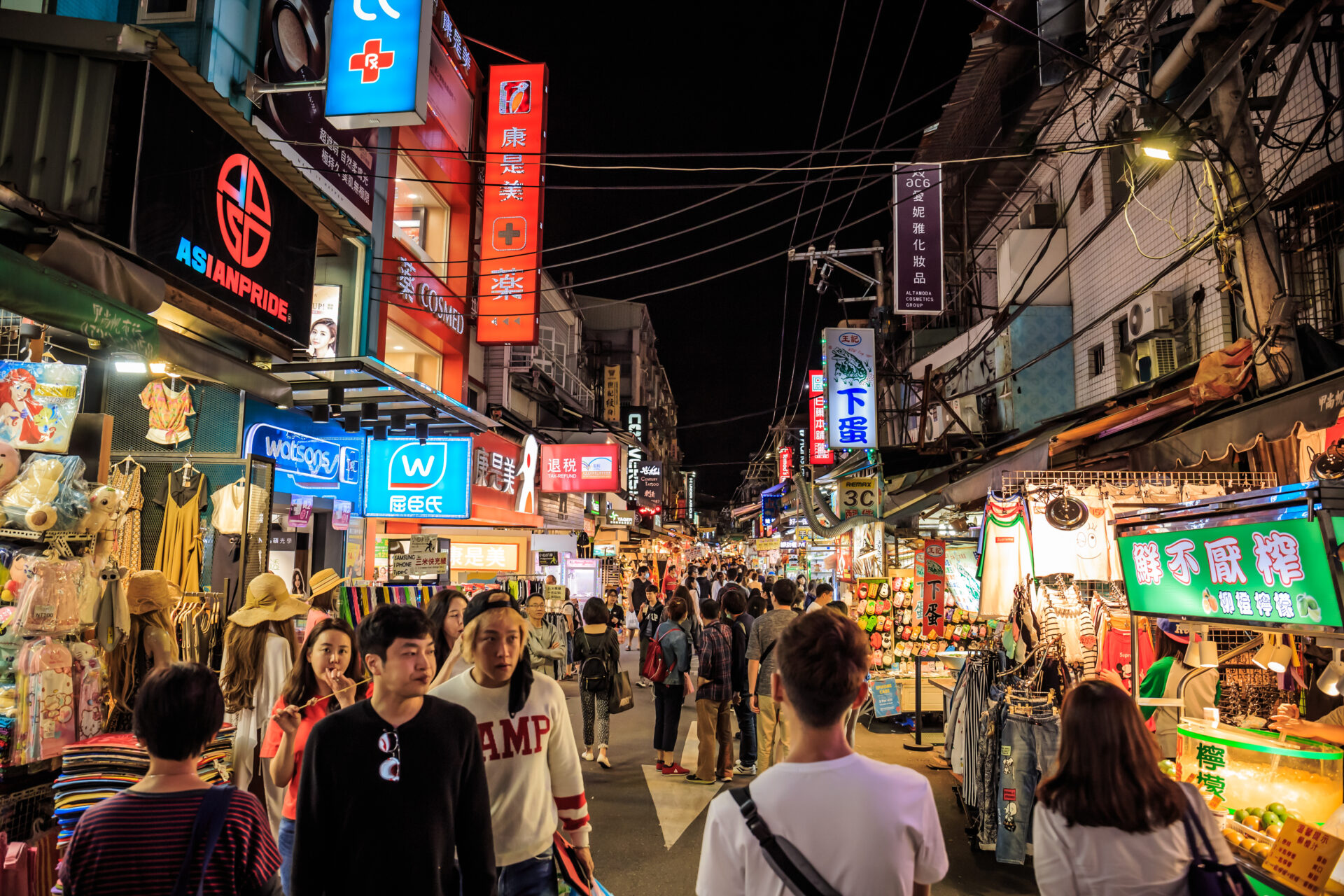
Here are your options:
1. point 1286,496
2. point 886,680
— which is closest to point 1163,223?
point 886,680

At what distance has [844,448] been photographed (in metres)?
18.2

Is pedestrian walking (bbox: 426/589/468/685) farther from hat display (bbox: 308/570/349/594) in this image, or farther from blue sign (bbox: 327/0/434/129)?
blue sign (bbox: 327/0/434/129)

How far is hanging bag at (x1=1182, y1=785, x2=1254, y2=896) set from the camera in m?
2.66

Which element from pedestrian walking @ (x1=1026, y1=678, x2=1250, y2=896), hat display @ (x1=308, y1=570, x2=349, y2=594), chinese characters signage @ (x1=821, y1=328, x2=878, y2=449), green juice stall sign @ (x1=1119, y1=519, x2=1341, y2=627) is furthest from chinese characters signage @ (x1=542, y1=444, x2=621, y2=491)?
pedestrian walking @ (x1=1026, y1=678, x2=1250, y2=896)

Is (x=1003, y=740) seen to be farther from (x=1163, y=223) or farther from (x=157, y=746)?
(x=1163, y=223)

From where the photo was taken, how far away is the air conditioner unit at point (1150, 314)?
11750 millimetres

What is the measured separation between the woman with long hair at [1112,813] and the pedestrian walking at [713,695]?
6002mm

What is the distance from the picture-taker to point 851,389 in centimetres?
1803

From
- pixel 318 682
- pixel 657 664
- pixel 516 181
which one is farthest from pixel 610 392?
pixel 318 682

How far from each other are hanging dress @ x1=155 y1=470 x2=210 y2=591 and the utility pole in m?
9.53

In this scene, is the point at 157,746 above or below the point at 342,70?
below

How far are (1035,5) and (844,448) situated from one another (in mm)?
8946

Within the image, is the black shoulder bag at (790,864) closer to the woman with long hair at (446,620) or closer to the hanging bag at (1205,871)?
the hanging bag at (1205,871)

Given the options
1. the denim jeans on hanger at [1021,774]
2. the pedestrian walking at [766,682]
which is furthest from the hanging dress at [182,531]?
the denim jeans on hanger at [1021,774]
